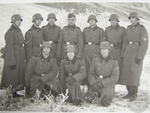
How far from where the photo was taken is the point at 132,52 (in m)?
2.95

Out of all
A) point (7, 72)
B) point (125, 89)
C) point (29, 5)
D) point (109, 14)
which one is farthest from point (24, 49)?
point (125, 89)

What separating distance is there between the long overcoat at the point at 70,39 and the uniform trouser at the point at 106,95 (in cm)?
60

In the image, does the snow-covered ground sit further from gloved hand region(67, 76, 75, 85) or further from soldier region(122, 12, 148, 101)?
gloved hand region(67, 76, 75, 85)

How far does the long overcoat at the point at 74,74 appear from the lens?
9.80 ft

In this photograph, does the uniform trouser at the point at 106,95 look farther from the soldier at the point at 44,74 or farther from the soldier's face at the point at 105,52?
the soldier at the point at 44,74

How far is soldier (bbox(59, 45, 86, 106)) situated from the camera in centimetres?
299

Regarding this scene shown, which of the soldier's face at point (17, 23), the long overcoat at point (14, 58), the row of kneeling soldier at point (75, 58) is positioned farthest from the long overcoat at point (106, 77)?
the soldier's face at point (17, 23)

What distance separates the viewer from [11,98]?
3.14 m

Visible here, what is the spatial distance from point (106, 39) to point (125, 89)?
0.75 m

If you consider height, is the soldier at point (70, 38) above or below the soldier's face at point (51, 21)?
below

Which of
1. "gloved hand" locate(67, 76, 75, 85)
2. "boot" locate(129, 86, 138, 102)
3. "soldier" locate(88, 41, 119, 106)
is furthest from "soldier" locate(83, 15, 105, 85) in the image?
"boot" locate(129, 86, 138, 102)

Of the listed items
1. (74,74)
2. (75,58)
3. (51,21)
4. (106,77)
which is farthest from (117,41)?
(51,21)

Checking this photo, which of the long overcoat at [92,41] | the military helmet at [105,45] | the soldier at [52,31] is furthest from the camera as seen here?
the soldier at [52,31]

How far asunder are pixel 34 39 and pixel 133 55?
56.4 inches
